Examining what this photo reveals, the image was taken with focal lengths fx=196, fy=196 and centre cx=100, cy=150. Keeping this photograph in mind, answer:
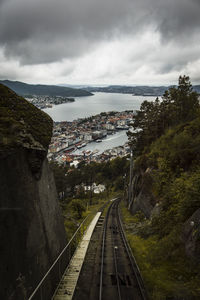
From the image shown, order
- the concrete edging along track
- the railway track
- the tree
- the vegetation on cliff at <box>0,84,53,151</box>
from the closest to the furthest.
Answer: the vegetation on cliff at <box>0,84,53,151</box> → the concrete edging along track → the railway track → the tree

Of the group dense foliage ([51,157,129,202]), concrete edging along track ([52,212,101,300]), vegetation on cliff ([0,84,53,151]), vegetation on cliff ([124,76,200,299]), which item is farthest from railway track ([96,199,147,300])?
dense foliage ([51,157,129,202])

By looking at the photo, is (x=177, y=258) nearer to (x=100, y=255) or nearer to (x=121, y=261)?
(x=121, y=261)

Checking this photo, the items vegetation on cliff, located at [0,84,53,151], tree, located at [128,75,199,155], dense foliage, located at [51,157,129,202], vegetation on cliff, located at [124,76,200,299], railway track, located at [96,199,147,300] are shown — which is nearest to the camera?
vegetation on cliff, located at [0,84,53,151]

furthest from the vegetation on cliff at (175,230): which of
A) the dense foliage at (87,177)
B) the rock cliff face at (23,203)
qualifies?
the dense foliage at (87,177)

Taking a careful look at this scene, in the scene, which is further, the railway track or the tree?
the tree

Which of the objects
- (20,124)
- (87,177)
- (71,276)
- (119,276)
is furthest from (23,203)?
(87,177)

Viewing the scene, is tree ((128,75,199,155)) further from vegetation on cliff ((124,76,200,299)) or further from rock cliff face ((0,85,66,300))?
rock cliff face ((0,85,66,300))

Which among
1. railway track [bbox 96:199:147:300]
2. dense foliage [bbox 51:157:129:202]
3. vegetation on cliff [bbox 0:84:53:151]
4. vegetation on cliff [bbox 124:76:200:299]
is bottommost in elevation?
dense foliage [bbox 51:157:129:202]

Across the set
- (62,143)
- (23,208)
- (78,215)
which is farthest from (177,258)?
(62,143)
